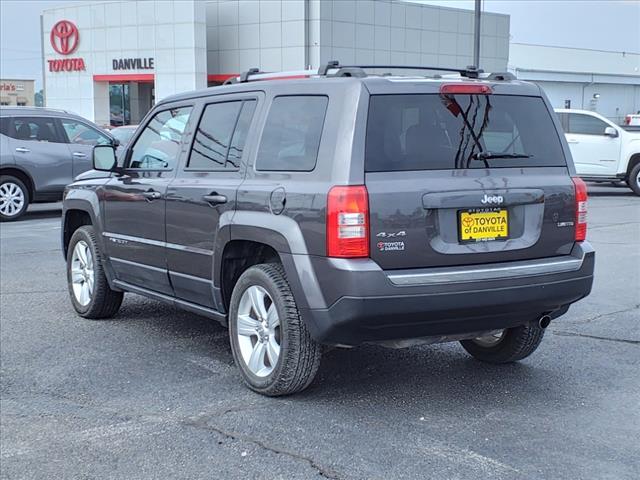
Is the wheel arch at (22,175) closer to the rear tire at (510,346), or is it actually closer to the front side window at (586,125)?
the rear tire at (510,346)

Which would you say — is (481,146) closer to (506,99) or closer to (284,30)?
(506,99)

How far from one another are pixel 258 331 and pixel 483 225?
1499mm

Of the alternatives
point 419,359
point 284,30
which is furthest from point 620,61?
point 419,359

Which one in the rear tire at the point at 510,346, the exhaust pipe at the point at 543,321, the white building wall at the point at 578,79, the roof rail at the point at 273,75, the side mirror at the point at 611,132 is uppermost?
the white building wall at the point at 578,79

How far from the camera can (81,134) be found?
15648mm

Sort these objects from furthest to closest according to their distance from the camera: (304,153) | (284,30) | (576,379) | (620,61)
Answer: (620,61) → (284,30) → (576,379) → (304,153)

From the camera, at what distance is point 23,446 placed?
445 centimetres

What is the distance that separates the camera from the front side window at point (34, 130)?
1494cm

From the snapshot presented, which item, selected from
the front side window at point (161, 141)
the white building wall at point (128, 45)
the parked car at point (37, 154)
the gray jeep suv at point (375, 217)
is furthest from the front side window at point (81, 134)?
the white building wall at point (128, 45)

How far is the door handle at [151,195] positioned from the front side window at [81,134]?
9.70m

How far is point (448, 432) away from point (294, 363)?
95 centimetres

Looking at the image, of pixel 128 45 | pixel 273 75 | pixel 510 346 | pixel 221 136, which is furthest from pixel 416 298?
pixel 128 45

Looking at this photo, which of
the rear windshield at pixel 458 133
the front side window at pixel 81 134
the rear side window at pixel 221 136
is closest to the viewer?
the rear windshield at pixel 458 133

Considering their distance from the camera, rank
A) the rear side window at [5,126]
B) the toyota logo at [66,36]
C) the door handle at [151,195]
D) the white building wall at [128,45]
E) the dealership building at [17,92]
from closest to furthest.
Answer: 1. the door handle at [151,195]
2. the rear side window at [5,126]
3. the white building wall at [128,45]
4. the toyota logo at [66,36]
5. the dealership building at [17,92]
